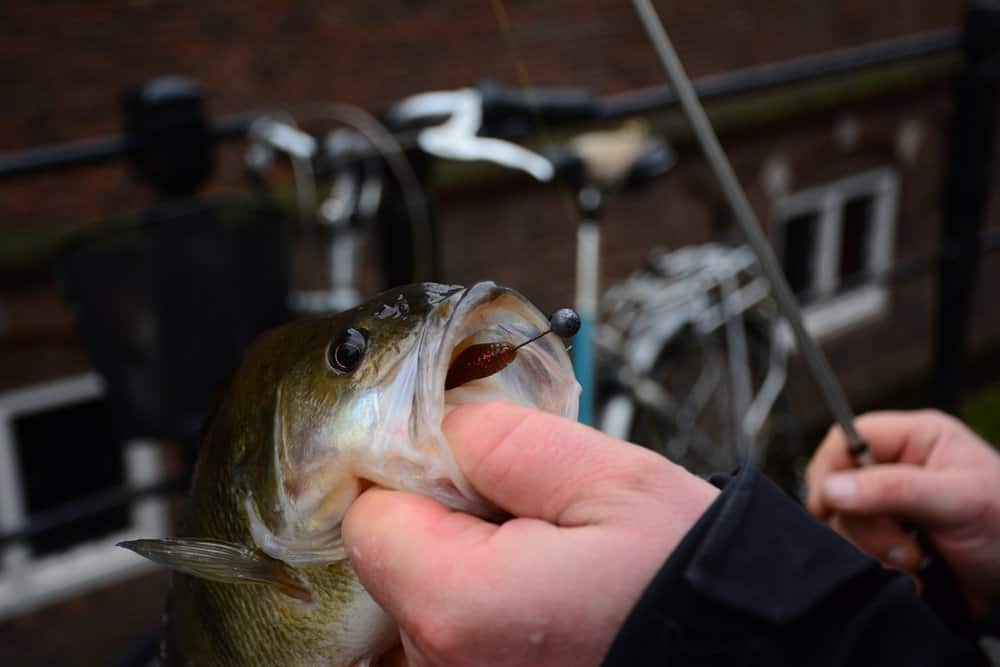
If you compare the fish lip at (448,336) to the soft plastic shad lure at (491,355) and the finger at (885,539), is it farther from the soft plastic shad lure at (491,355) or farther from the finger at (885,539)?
the finger at (885,539)

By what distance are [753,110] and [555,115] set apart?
126 inches

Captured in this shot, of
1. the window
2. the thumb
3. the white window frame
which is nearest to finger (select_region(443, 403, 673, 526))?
the thumb

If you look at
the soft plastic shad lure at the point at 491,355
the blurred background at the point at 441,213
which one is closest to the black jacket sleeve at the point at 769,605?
the soft plastic shad lure at the point at 491,355

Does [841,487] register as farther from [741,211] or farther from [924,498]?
[741,211]

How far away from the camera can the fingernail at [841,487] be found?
117cm

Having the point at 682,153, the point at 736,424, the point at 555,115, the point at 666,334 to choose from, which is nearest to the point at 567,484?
the point at 555,115

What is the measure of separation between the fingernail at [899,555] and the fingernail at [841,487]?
72mm

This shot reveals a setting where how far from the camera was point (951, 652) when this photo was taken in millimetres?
606

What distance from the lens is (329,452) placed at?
69cm

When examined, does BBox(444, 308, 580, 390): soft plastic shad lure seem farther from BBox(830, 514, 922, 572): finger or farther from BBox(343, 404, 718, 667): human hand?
BBox(830, 514, 922, 572): finger

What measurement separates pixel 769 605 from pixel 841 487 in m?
0.64

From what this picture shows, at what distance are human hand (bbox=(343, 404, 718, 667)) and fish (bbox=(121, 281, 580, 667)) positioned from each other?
3 cm

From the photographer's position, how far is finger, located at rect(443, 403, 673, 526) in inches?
24.1

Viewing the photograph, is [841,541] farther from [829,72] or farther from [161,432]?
[829,72]
